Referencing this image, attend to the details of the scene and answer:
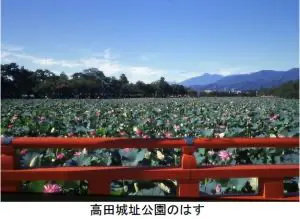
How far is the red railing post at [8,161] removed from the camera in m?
1.87

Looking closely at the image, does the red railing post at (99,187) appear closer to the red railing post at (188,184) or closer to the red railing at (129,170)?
the red railing at (129,170)

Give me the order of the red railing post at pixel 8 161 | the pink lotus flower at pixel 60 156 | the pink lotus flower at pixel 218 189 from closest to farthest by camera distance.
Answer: the red railing post at pixel 8 161 → the pink lotus flower at pixel 218 189 → the pink lotus flower at pixel 60 156

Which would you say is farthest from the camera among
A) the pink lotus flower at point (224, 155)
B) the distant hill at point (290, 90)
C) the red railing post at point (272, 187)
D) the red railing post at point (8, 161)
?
the distant hill at point (290, 90)

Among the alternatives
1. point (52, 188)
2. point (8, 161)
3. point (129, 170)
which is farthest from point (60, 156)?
point (129, 170)

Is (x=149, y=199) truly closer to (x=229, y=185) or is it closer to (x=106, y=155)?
(x=229, y=185)

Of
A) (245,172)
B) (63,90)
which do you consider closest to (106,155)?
(245,172)

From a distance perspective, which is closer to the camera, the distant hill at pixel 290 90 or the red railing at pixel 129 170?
the red railing at pixel 129 170

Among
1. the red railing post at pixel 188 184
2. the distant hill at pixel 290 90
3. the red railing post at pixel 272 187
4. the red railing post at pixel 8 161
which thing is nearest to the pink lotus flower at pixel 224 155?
the red railing post at pixel 272 187

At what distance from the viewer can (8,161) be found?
1.87m

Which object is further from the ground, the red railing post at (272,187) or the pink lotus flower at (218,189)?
the red railing post at (272,187)

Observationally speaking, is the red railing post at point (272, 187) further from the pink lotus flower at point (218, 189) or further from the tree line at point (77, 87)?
the tree line at point (77, 87)

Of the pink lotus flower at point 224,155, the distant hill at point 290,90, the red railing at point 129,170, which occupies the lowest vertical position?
the pink lotus flower at point 224,155

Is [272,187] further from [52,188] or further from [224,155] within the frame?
[52,188]

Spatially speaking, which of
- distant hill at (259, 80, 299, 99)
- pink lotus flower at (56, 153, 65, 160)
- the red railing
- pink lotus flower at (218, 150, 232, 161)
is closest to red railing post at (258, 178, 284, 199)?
the red railing
